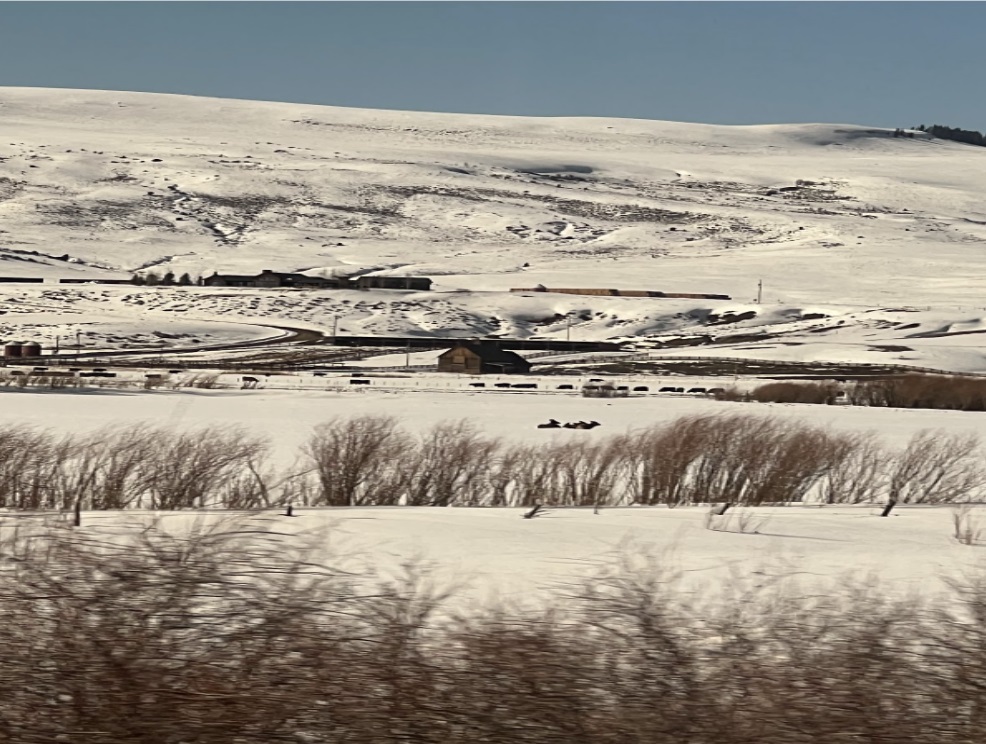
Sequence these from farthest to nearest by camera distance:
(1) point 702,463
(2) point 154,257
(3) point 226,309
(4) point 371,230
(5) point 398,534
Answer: (4) point 371,230 < (2) point 154,257 < (3) point 226,309 < (1) point 702,463 < (5) point 398,534

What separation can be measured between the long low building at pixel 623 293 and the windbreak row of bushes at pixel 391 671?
113857 millimetres

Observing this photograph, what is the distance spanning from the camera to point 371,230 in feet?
593

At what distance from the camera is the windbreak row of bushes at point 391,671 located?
5.63m

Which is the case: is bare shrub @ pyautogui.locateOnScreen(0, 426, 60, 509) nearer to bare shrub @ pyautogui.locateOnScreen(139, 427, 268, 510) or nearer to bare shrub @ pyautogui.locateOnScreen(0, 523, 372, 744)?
bare shrub @ pyautogui.locateOnScreen(139, 427, 268, 510)

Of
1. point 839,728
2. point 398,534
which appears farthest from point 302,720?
point 398,534

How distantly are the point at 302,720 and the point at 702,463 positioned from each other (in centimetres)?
1639


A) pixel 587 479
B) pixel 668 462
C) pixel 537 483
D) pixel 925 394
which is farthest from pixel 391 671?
pixel 925 394

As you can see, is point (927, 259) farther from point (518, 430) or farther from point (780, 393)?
point (518, 430)

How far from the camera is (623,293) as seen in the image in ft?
406

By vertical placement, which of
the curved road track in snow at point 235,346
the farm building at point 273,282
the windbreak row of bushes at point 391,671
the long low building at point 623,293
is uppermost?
the long low building at point 623,293

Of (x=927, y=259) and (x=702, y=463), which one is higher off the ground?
(x=927, y=259)

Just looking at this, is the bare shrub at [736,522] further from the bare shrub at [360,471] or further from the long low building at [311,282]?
the long low building at [311,282]

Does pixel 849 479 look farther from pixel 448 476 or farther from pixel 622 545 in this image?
pixel 622 545

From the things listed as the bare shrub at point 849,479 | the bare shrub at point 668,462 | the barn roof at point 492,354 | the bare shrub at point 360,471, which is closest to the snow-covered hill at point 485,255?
the barn roof at point 492,354
